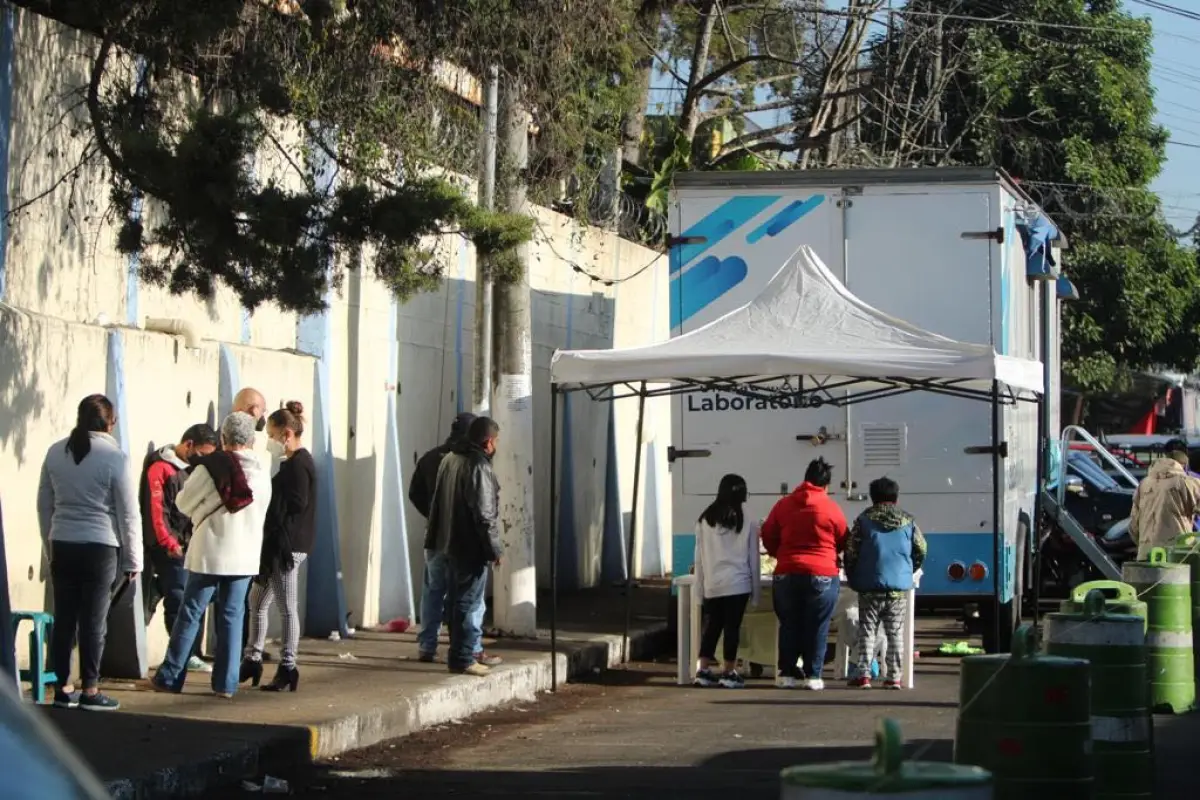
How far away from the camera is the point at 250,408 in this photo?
1176 centimetres

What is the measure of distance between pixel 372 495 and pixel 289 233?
5.38 metres

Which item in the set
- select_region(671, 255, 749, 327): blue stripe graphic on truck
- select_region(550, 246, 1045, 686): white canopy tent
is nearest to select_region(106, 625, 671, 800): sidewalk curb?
select_region(550, 246, 1045, 686): white canopy tent

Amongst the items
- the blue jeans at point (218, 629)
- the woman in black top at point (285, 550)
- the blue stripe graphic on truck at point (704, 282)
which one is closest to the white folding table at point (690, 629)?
the blue stripe graphic on truck at point (704, 282)

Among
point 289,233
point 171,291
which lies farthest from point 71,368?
point 289,233

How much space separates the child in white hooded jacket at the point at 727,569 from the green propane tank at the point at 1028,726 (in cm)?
660

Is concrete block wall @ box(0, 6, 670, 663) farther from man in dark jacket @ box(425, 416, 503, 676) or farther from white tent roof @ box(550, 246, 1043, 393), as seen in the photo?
white tent roof @ box(550, 246, 1043, 393)

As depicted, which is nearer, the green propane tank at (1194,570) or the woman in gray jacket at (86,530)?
the woman in gray jacket at (86,530)

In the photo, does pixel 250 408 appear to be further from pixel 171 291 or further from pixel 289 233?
pixel 289 233

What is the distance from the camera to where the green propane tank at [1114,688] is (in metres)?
8.06

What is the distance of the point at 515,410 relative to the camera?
14.2m

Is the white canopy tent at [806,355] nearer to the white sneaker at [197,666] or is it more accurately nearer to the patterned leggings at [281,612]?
the patterned leggings at [281,612]

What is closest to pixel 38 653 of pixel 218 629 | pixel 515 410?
pixel 218 629

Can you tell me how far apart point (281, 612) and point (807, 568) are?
3855 mm

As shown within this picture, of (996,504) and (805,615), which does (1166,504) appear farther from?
(805,615)
